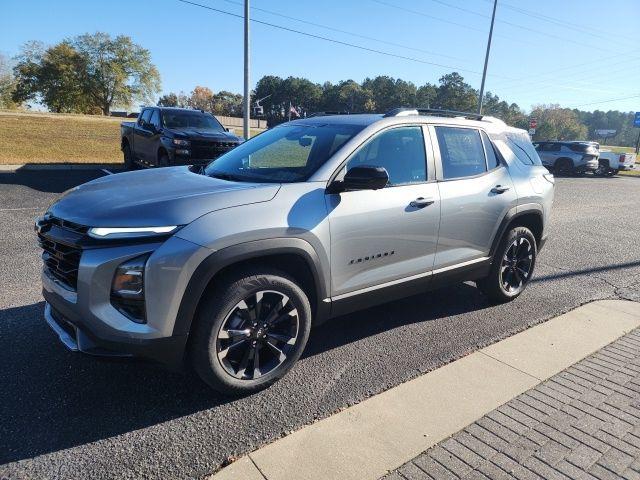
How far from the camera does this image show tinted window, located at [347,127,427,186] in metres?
3.53

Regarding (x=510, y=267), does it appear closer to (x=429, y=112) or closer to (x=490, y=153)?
(x=490, y=153)

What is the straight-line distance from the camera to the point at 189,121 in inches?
457

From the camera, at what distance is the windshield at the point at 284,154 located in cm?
339

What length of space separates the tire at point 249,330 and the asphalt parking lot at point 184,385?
0.17 metres

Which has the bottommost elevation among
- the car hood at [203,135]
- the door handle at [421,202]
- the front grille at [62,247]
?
the front grille at [62,247]

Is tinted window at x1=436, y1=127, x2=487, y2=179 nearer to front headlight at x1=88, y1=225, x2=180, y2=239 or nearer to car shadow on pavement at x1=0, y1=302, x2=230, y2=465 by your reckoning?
front headlight at x1=88, y1=225, x2=180, y2=239

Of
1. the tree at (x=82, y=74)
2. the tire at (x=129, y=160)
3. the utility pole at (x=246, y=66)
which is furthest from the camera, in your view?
the tree at (x=82, y=74)

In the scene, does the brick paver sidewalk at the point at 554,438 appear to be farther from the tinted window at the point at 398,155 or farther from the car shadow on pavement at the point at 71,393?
the tinted window at the point at 398,155

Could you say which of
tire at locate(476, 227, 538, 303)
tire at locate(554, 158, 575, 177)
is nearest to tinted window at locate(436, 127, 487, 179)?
tire at locate(476, 227, 538, 303)

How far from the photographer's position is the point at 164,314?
256cm

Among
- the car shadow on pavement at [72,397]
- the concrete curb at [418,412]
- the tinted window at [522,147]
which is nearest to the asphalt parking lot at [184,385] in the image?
the car shadow on pavement at [72,397]

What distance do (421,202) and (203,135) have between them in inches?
320

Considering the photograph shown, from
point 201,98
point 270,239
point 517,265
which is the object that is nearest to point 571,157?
point 517,265

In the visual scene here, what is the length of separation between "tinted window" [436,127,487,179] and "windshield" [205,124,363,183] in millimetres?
884
